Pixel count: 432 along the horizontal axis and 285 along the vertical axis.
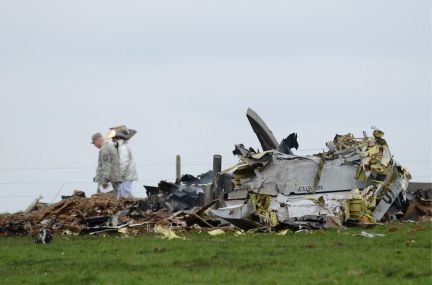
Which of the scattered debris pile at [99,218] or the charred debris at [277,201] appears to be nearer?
the charred debris at [277,201]

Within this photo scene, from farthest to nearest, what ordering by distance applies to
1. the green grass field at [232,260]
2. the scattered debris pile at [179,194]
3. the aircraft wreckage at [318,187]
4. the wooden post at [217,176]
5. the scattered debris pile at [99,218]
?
the scattered debris pile at [179,194] < the wooden post at [217,176] < the scattered debris pile at [99,218] < the aircraft wreckage at [318,187] < the green grass field at [232,260]

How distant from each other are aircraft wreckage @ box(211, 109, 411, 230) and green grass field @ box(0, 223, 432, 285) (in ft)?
4.79

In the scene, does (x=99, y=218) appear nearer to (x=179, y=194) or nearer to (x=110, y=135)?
(x=179, y=194)

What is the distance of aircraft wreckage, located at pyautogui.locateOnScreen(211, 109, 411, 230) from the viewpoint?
71.2 ft

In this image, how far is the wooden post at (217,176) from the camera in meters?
25.5

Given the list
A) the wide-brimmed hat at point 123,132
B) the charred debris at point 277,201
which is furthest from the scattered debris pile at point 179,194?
the wide-brimmed hat at point 123,132

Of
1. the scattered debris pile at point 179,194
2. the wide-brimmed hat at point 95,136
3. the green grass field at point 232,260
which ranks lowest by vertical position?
the green grass field at point 232,260

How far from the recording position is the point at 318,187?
76.3 feet

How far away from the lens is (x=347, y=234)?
19.4 m

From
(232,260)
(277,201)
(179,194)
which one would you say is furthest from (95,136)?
(232,260)

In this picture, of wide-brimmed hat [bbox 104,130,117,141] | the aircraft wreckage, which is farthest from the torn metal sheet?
wide-brimmed hat [bbox 104,130,117,141]

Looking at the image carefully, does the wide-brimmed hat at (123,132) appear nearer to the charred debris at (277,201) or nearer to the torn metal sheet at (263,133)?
the charred debris at (277,201)

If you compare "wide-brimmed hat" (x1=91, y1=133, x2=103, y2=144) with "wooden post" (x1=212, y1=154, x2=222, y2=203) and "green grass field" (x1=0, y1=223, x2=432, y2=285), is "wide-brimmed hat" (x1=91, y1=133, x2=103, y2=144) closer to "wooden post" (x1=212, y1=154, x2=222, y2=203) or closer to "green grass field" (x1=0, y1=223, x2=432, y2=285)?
"wooden post" (x1=212, y1=154, x2=222, y2=203)

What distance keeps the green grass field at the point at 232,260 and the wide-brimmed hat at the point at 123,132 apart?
731 cm
